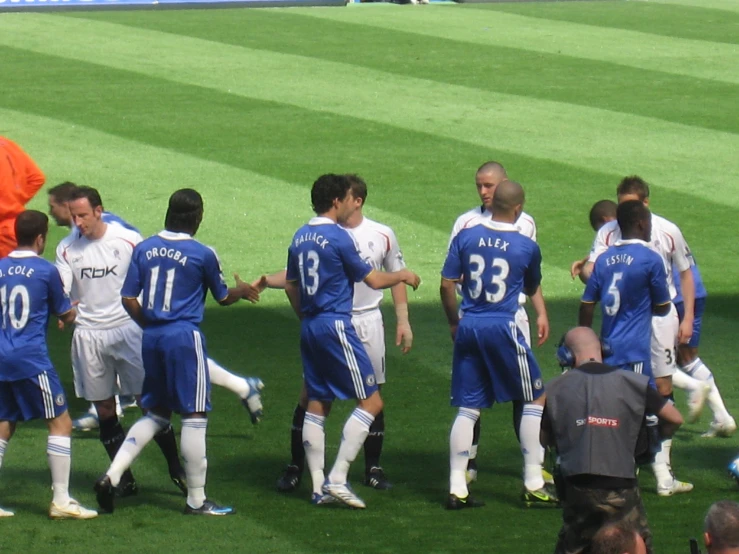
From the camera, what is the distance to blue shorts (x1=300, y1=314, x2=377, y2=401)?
7.32m

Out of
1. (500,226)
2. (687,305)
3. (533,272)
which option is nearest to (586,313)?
(533,272)

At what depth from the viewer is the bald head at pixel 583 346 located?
5.74 meters

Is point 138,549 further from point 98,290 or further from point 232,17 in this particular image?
point 232,17

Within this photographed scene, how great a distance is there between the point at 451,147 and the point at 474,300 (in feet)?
33.2

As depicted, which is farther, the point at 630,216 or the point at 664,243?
the point at 664,243

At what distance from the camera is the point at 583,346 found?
574cm

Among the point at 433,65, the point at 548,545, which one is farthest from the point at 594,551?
the point at 433,65

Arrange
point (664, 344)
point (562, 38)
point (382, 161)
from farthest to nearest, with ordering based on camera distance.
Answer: point (562, 38)
point (382, 161)
point (664, 344)

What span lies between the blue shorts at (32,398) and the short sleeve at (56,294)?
1.09 ft

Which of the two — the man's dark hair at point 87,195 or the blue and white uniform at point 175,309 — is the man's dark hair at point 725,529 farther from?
the man's dark hair at point 87,195

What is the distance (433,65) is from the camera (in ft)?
68.9

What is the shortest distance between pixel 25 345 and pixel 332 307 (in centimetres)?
164

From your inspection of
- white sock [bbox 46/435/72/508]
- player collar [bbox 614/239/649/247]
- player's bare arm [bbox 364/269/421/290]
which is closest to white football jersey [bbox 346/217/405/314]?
player's bare arm [bbox 364/269/421/290]

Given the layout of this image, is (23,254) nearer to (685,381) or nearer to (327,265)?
(327,265)
